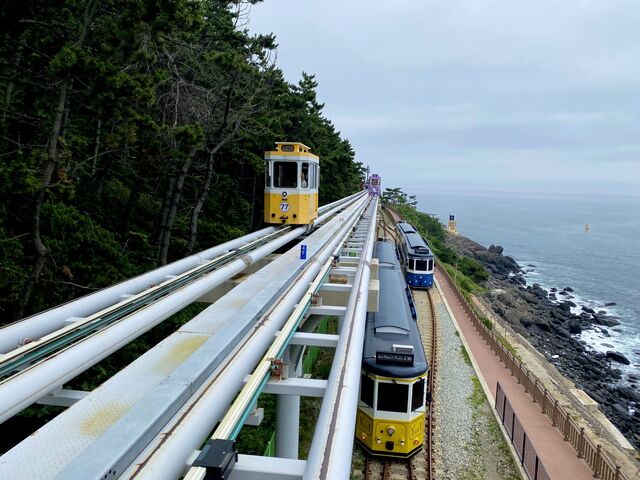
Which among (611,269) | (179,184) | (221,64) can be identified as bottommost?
(611,269)

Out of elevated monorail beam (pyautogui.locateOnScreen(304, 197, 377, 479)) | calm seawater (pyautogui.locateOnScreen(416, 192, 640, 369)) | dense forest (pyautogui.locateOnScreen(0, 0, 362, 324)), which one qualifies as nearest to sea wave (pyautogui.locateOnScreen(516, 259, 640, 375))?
calm seawater (pyautogui.locateOnScreen(416, 192, 640, 369))

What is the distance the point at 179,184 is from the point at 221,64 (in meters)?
3.96

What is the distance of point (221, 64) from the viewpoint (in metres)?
14.1

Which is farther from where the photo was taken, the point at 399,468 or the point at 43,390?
the point at 399,468

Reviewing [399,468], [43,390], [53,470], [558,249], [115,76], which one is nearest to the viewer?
[53,470]

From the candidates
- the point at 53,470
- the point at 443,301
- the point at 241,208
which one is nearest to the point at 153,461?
the point at 53,470

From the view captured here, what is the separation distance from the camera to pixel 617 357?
3328 centimetres

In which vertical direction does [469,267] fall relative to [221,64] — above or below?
below

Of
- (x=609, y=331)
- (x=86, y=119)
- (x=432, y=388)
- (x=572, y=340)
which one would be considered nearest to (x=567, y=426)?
(x=432, y=388)

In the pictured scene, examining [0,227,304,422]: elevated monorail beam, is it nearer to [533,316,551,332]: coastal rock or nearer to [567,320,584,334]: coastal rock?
[533,316,551,332]: coastal rock

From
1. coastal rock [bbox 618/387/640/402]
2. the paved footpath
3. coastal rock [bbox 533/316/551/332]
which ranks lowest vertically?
coastal rock [bbox 618/387/640/402]

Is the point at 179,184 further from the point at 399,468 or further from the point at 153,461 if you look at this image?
the point at 153,461

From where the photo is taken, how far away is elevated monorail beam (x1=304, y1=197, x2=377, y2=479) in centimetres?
298

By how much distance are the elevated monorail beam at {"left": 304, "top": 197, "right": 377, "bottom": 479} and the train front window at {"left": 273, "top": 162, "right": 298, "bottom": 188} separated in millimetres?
8292
